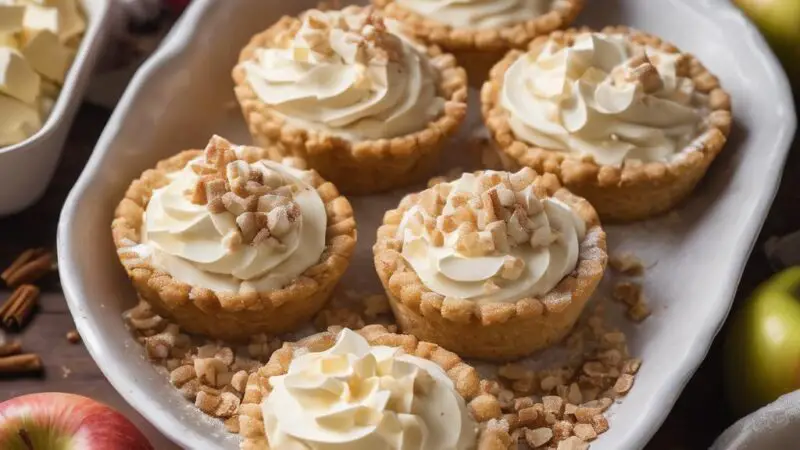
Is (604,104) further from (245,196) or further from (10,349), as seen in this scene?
(10,349)

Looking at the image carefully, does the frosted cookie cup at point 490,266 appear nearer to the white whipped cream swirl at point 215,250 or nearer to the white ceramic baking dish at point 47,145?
the white whipped cream swirl at point 215,250

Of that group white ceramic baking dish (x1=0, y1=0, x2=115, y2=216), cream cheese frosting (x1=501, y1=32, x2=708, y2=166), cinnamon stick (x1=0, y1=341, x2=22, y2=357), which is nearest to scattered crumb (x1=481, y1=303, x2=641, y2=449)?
cream cheese frosting (x1=501, y1=32, x2=708, y2=166)

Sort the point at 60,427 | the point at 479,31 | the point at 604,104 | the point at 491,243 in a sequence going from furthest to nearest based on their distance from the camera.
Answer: the point at 479,31 < the point at 604,104 < the point at 491,243 < the point at 60,427

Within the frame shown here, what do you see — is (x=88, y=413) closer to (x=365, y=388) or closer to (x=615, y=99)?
(x=365, y=388)

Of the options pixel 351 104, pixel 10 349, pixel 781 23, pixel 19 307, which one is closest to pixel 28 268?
pixel 19 307

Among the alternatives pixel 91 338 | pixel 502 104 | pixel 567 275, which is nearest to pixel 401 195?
pixel 502 104
